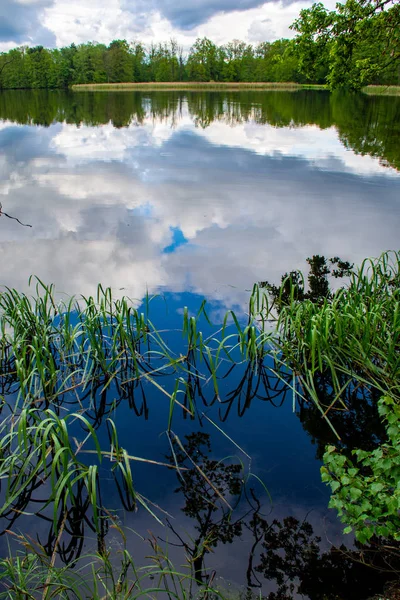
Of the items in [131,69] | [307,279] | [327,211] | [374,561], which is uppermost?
[131,69]

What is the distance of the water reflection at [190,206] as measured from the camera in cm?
670

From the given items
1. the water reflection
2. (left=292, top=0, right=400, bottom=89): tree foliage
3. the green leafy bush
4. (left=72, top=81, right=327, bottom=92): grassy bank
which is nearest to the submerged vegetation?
the green leafy bush

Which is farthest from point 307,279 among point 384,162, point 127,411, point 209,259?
point 384,162

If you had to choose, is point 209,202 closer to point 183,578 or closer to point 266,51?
point 183,578

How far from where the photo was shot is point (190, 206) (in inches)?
382

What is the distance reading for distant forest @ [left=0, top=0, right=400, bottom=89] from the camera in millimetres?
8320

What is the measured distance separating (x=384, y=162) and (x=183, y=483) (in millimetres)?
12858

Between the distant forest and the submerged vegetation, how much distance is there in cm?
244

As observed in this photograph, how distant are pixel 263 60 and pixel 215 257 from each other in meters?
99.6

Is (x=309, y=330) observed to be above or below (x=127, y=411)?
above

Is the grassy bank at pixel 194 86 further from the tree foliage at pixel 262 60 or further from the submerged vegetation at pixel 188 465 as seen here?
the submerged vegetation at pixel 188 465

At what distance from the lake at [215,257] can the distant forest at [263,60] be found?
255 centimetres

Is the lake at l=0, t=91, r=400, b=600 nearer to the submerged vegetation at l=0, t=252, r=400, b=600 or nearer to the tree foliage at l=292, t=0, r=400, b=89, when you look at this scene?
the submerged vegetation at l=0, t=252, r=400, b=600

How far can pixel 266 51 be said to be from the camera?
102 meters
